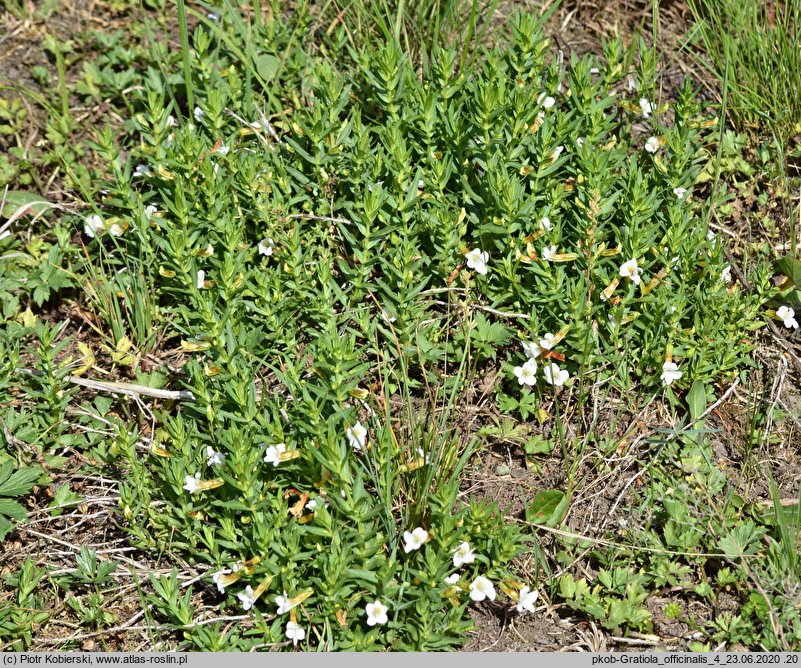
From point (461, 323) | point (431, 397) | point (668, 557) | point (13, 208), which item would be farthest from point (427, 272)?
point (13, 208)

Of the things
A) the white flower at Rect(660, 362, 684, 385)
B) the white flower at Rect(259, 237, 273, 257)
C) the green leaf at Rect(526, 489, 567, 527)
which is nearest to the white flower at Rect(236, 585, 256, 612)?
the green leaf at Rect(526, 489, 567, 527)

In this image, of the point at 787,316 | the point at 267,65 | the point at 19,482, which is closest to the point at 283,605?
the point at 19,482

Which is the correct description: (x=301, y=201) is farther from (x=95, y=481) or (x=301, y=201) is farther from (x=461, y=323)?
(x=95, y=481)

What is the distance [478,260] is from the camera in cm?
362

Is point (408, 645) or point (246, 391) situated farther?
point (246, 391)

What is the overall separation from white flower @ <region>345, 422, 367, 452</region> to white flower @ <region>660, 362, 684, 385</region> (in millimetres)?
1264

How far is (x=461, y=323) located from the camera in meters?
3.69

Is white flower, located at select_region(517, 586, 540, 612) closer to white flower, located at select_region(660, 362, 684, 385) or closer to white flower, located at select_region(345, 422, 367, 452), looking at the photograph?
white flower, located at select_region(345, 422, 367, 452)

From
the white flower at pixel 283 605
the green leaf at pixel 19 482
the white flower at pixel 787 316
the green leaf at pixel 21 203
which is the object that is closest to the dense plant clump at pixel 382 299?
the white flower at pixel 283 605

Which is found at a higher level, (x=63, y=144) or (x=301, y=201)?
(x=301, y=201)

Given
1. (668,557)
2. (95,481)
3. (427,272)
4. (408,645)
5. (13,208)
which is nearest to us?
(408,645)

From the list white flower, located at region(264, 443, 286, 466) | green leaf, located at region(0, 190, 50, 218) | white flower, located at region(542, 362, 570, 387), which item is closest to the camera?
white flower, located at region(264, 443, 286, 466)

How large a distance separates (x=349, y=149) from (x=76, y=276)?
4.61 ft

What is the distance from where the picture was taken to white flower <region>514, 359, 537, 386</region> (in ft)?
11.3
